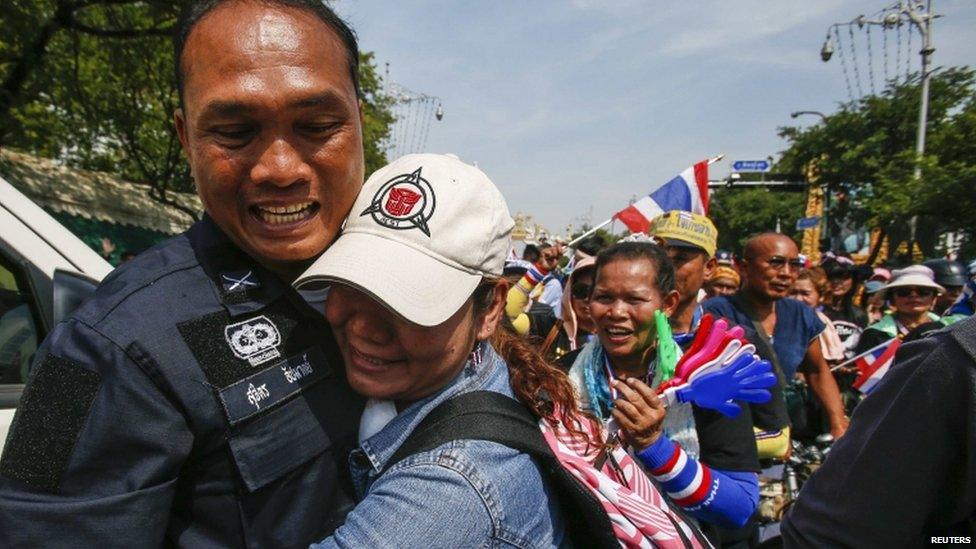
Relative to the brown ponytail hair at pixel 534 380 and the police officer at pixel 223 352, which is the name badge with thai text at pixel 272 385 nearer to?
the police officer at pixel 223 352

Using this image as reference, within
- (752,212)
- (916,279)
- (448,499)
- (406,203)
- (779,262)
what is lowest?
(752,212)

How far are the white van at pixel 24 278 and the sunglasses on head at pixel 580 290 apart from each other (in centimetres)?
323

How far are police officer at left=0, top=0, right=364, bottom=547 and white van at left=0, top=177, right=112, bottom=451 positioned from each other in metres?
0.88

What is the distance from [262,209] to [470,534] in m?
0.70

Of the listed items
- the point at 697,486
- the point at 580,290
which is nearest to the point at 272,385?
the point at 697,486

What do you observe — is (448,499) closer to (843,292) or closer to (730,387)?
(730,387)

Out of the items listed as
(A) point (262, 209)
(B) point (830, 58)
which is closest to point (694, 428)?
(A) point (262, 209)

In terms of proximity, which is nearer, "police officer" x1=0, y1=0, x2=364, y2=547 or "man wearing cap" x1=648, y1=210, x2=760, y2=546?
"police officer" x1=0, y1=0, x2=364, y2=547

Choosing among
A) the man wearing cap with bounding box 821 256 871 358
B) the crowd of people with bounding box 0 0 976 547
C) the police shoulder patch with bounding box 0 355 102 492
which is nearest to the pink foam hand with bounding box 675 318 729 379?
the crowd of people with bounding box 0 0 976 547

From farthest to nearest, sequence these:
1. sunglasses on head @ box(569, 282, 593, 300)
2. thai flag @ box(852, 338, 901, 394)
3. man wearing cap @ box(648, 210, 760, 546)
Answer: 1. sunglasses on head @ box(569, 282, 593, 300)
2. thai flag @ box(852, 338, 901, 394)
3. man wearing cap @ box(648, 210, 760, 546)

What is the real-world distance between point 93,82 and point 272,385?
46.6 ft

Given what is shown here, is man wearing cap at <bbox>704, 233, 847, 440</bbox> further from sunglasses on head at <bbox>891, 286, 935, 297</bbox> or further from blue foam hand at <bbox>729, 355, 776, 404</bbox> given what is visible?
blue foam hand at <bbox>729, 355, 776, 404</bbox>

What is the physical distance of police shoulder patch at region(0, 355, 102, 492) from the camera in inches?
38.7

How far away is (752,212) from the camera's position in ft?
154
